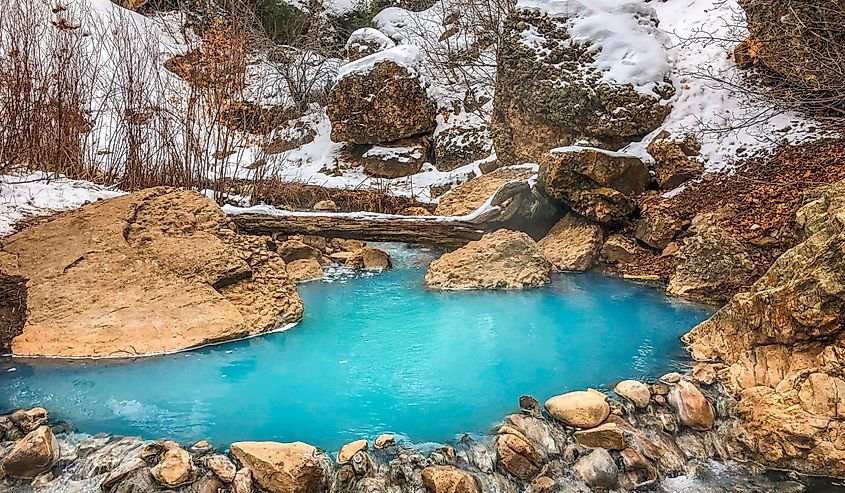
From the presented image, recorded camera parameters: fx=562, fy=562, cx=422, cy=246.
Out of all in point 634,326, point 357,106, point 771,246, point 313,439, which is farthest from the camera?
point 357,106

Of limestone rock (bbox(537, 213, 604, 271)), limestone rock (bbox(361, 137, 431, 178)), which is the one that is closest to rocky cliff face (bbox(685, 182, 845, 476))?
limestone rock (bbox(537, 213, 604, 271))

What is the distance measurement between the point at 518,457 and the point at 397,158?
954 centimetres

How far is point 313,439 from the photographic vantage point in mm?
2740

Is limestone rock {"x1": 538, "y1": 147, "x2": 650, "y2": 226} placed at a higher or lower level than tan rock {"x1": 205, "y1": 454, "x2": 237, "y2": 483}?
higher

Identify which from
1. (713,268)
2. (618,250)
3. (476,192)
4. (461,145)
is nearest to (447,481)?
(713,268)

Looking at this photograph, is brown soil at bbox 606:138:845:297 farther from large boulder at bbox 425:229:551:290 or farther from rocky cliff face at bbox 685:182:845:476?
rocky cliff face at bbox 685:182:845:476

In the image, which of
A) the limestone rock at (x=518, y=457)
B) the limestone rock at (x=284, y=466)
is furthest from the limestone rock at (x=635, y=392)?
the limestone rock at (x=284, y=466)

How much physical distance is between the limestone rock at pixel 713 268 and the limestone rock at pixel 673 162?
1528 millimetres

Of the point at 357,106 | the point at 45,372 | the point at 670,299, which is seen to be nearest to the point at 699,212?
the point at 670,299

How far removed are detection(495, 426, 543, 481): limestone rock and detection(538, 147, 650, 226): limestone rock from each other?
4.09 meters

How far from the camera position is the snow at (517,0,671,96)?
7.55 meters

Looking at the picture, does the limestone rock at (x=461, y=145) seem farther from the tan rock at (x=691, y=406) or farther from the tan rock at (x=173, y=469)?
the tan rock at (x=173, y=469)

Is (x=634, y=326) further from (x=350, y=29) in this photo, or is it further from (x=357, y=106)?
(x=350, y=29)

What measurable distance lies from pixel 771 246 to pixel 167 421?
16.5 ft
